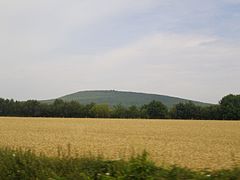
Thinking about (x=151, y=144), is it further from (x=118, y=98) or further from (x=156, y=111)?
(x=118, y=98)

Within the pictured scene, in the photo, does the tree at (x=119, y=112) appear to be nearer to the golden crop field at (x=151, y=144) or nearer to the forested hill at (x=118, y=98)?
the golden crop field at (x=151, y=144)

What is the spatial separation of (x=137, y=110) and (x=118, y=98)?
60.9 metres

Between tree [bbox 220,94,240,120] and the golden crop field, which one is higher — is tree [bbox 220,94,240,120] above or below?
above

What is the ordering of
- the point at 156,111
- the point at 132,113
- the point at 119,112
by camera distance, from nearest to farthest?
the point at 132,113 → the point at 119,112 → the point at 156,111

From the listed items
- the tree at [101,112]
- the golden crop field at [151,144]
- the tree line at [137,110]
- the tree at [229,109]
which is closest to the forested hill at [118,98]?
the tree line at [137,110]

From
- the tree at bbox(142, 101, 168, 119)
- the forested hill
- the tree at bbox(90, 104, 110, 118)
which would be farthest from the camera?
the forested hill

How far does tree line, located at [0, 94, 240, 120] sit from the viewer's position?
7056 cm

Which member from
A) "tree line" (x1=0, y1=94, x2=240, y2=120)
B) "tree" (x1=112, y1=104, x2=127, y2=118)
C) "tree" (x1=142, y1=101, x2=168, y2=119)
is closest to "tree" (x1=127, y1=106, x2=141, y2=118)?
"tree line" (x1=0, y1=94, x2=240, y2=120)

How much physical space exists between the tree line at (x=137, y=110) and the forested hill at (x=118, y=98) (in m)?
38.0

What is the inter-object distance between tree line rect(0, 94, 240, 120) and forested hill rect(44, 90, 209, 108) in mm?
37964

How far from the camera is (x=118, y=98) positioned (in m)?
138

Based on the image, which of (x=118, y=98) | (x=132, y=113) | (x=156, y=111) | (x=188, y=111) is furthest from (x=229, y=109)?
(x=118, y=98)

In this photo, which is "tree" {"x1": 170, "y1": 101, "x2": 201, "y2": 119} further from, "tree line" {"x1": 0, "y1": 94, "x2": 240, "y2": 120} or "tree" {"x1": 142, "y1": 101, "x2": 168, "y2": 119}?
"tree" {"x1": 142, "y1": 101, "x2": 168, "y2": 119}

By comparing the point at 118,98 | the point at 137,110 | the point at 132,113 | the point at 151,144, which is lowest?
the point at 151,144
